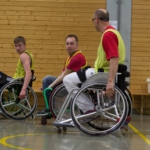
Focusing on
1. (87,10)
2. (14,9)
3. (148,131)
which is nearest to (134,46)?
(87,10)

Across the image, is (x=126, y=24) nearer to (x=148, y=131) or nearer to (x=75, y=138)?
(x=148, y=131)

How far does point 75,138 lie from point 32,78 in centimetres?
231

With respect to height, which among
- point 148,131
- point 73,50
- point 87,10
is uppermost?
point 87,10

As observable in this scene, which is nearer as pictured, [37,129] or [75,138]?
[75,138]

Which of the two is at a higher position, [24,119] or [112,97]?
[112,97]

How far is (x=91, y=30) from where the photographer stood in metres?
10.1

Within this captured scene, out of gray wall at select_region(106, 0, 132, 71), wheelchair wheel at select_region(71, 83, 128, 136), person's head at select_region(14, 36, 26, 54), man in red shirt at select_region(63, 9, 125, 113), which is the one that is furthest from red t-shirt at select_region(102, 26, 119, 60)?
gray wall at select_region(106, 0, 132, 71)

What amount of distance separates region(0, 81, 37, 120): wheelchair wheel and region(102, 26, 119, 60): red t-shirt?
239cm

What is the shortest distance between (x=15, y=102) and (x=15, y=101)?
17mm

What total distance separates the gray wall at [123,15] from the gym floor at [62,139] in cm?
300

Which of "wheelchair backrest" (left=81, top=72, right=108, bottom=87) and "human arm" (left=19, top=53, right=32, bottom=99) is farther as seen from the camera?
"human arm" (left=19, top=53, right=32, bottom=99)

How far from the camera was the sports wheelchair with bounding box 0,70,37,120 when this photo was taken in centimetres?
788

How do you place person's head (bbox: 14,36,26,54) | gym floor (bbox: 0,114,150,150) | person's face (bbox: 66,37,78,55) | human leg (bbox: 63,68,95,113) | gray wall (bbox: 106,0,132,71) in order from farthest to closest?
gray wall (bbox: 106,0,132,71) → person's head (bbox: 14,36,26,54) → person's face (bbox: 66,37,78,55) → human leg (bbox: 63,68,95,113) → gym floor (bbox: 0,114,150,150)

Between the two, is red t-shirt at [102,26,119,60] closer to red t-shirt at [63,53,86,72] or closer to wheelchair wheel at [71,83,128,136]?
wheelchair wheel at [71,83,128,136]
